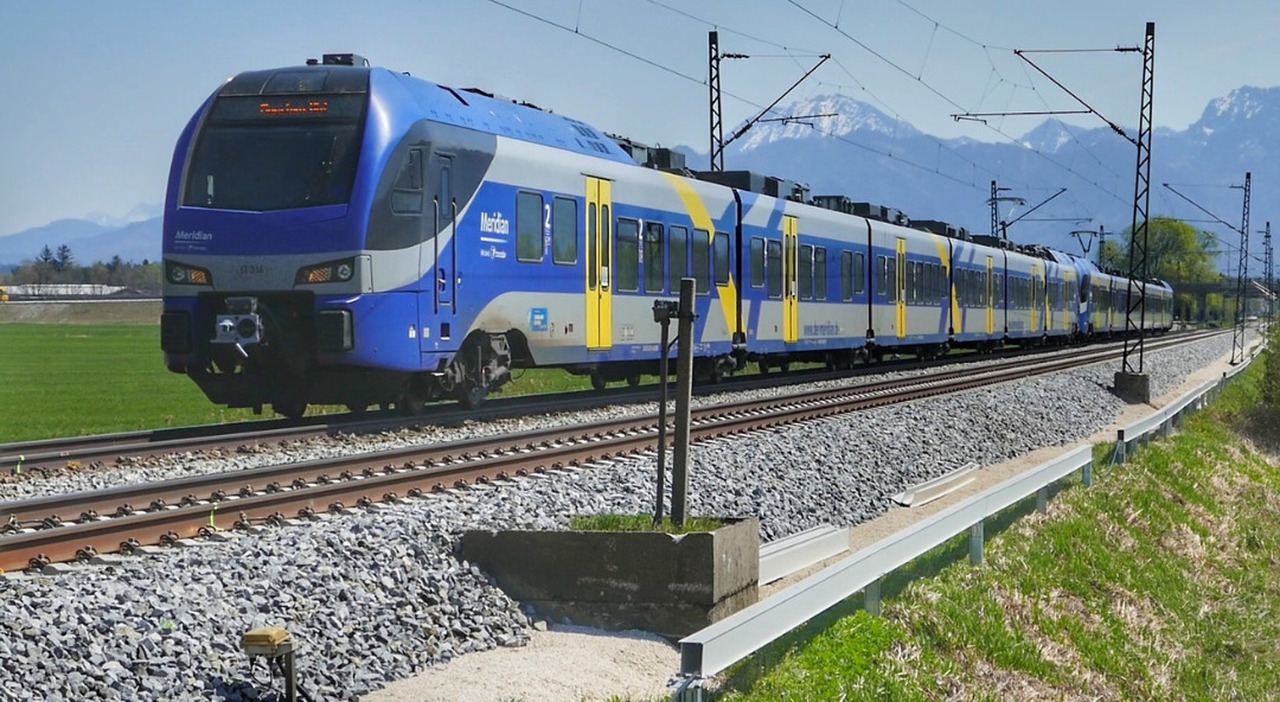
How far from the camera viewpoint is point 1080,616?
11086mm

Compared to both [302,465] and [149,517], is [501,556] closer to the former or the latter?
[149,517]

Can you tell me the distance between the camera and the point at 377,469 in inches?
482

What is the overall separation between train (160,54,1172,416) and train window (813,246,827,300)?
5.49 m

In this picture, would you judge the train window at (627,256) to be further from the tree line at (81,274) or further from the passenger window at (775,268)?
the tree line at (81,274)

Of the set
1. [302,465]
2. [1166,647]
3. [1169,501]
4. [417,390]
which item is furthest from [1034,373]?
[302,465]

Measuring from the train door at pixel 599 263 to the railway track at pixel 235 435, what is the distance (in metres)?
1.02

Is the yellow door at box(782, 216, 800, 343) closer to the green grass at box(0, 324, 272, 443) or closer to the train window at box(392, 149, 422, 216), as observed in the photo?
the green grass at box(0, 324, 272, 443)

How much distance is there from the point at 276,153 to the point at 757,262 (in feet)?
39.3

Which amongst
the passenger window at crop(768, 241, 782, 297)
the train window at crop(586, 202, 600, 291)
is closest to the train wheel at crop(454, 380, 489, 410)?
the train window at crop(586, 202, 600, 291)

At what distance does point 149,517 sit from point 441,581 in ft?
6.46

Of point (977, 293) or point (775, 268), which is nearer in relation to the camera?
point (775, 268)

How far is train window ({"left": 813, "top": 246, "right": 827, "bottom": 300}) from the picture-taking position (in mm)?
28969

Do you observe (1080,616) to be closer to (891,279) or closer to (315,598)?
(315,598)

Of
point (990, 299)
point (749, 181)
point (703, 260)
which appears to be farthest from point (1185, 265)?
point (703, 260)
